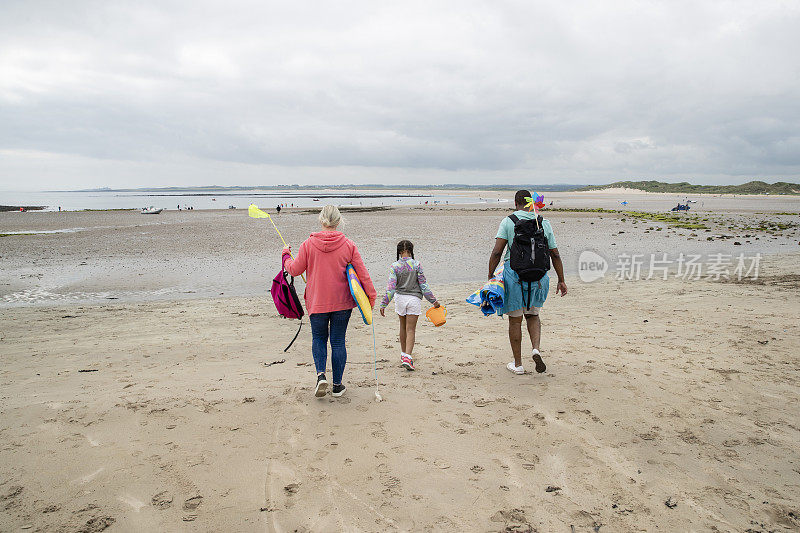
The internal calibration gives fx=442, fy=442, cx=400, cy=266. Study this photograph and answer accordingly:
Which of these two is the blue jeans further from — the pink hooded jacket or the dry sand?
the dry sand

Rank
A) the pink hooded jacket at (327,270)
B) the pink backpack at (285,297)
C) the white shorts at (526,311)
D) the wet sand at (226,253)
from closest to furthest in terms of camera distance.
→ 1. the pink hooded jacket at (327,270)
2. the pink backpack at (285,297)
3. the white shorts at (526,311)
4. the wet sand at (226,253)

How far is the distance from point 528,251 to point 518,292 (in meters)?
0.53

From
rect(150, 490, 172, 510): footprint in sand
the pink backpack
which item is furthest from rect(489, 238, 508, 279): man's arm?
rect(150, 490, 172, 510): footprint in sand

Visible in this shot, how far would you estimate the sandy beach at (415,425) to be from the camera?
3.29 metres

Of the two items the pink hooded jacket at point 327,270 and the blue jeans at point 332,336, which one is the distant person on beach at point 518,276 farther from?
the blue jeans at point 332,336

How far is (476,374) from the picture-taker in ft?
19.2

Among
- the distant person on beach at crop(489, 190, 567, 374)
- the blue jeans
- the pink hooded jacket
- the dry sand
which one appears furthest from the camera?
the distant person on beach at crop(489, 190, 567, 374)

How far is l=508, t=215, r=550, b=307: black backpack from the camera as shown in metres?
5.32

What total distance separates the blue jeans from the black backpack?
6.90ft

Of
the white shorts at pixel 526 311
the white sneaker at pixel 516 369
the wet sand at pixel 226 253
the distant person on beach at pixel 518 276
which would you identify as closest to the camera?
the distant person on beach at pixel 518 276

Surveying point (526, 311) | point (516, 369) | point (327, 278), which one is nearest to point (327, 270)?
point (327, 278)

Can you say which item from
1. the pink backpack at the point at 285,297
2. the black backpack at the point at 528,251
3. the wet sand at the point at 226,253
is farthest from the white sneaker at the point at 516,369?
the wet sand at the point at 226,253

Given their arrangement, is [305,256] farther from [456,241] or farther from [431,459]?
[456,241]

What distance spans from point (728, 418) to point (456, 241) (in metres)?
19.0
